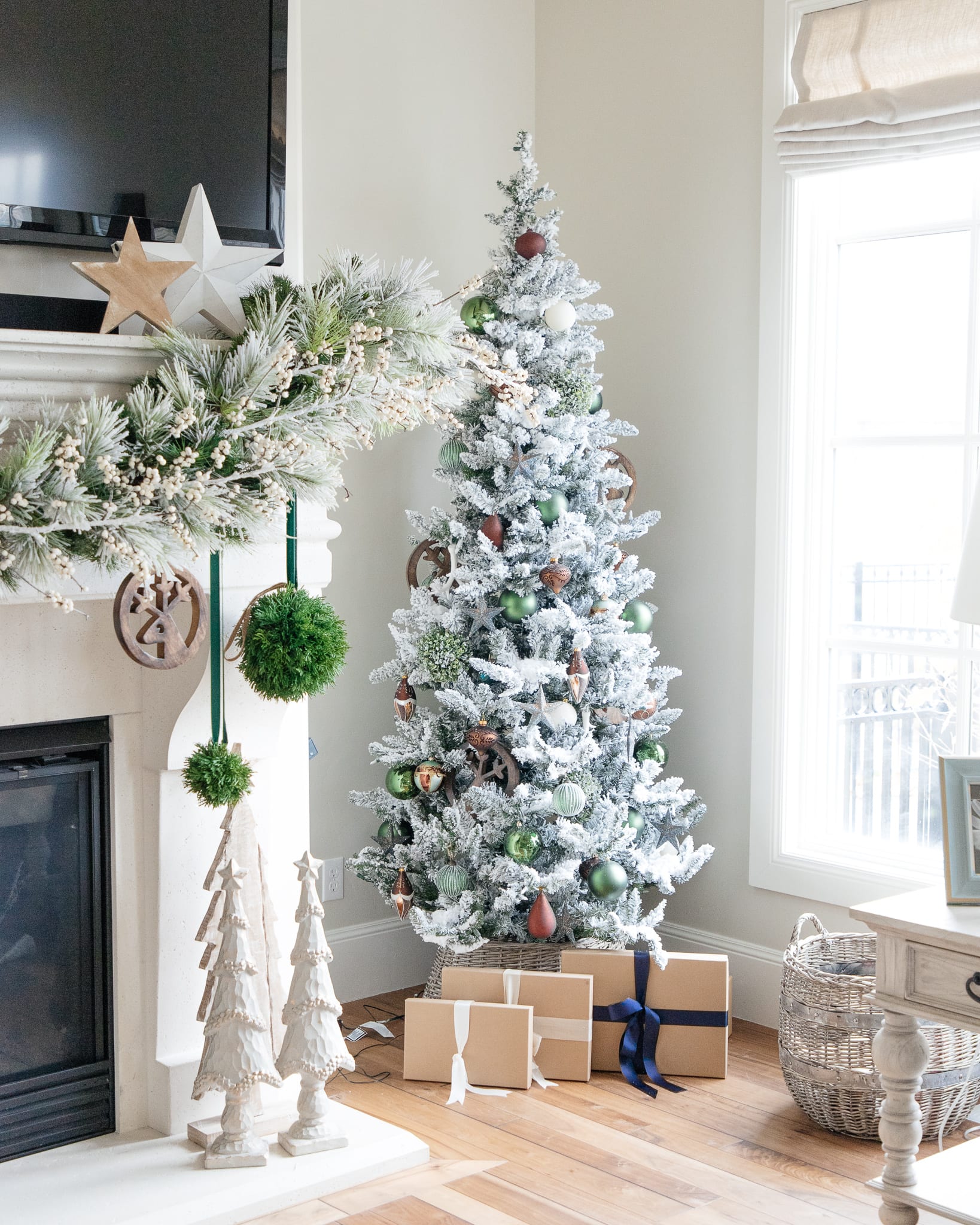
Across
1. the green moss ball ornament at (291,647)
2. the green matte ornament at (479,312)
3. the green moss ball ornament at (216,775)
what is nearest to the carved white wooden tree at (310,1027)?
the green moss ball ornament at (216,775)

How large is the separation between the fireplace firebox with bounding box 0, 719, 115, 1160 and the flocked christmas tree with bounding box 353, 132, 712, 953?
76 cm

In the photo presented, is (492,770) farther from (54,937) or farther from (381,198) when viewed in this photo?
(381,198)

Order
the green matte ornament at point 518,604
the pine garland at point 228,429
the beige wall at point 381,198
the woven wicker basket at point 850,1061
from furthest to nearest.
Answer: the beige wall at point 381,198 < the green matte ornament at point 518,604 < the woven wicker basket at point 850,1061 < the pine garland at point 228,429

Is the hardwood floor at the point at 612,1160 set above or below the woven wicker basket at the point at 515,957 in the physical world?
below

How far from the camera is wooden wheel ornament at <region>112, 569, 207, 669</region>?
2148 mm

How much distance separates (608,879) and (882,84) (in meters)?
1.87

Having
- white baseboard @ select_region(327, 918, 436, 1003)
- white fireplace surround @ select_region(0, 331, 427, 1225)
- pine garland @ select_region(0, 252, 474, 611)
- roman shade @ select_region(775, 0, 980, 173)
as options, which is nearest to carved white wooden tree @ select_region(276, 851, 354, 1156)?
white fireplace surround @ select_region(0, 331, 427, 1225)

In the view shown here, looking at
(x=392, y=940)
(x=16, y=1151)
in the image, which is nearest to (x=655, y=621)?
(x=392, y=940)

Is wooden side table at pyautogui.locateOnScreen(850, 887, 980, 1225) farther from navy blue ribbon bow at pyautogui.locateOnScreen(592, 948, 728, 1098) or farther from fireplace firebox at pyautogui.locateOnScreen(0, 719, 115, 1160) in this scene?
fireplace firebox at pyautogui.locateOnScreen(0, 719, 115, 1160)

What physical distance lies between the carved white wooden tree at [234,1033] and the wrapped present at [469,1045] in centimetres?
56

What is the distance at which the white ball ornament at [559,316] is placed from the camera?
118 inches

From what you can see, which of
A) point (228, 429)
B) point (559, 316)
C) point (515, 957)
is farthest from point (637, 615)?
point (228, 429)

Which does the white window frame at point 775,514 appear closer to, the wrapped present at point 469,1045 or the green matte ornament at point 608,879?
the green matte ornament at point 608,879

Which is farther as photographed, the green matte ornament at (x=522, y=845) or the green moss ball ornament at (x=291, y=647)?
the green matte ornament at (x=522, y=845)
